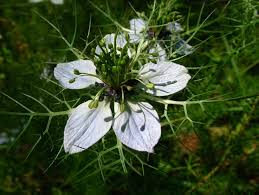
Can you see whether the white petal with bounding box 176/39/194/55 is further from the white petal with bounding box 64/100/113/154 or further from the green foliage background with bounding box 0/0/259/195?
the white petal with bounding box 64/100/113/154

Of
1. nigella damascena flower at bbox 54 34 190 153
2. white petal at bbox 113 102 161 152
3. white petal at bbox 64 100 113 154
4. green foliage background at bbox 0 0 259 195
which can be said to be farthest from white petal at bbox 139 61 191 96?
green foliage background at bbox 0 0 259 195

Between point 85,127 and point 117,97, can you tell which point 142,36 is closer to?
point 117,97

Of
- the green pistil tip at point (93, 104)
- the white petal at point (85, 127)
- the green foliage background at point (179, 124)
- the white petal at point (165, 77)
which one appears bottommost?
the green foliage background at point (179, 124)

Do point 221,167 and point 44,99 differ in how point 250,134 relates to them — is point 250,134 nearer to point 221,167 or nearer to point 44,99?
point 221,167

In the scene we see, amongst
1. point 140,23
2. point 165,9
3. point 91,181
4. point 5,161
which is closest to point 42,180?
point 5,161

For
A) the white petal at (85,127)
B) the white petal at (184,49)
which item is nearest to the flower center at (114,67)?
the white petal at (85,127)

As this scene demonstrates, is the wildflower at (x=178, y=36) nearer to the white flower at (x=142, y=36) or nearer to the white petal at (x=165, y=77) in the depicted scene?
the white flower at (x=142, y=36)

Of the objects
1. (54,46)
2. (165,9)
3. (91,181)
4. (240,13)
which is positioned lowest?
(91,181)

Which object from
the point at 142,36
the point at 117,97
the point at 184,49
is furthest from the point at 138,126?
A: the point at 184,49
